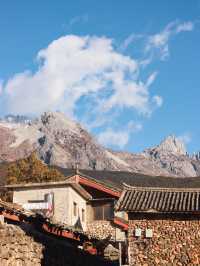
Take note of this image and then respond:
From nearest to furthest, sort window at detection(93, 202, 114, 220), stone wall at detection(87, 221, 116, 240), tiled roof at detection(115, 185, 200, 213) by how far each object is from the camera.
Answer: tiled roof at detection(115, 185, 200, 213) → stone wall at detection(87, 221, 116, 240) → window at detection(93, 202, 114, 220)

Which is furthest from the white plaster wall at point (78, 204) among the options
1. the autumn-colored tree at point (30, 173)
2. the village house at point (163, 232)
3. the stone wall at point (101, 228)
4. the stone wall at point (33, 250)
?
the village house at point (163, 232)

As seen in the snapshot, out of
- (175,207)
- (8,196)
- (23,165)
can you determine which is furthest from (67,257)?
(23,165)

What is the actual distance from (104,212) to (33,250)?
1954 centimetres

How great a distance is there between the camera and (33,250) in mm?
26391

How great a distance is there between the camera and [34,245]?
2648cm

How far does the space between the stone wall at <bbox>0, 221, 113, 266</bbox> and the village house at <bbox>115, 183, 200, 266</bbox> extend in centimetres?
432

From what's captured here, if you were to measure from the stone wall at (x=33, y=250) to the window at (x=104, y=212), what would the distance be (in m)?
11.1

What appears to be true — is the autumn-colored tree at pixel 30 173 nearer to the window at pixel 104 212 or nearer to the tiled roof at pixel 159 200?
the window at pixel 104 212

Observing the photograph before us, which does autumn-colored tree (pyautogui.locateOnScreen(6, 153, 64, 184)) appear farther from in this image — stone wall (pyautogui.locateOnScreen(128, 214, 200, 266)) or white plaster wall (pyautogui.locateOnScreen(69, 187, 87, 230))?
stone wall (pyautogui.locateOnScreen(128, 214, 200, 266))

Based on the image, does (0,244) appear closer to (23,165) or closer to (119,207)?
(119,207)

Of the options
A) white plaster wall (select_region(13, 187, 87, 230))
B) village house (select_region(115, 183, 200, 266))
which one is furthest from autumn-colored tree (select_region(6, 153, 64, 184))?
village house (select_region(115, 183, 200, 266))

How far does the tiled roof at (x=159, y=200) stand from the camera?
28.2 m

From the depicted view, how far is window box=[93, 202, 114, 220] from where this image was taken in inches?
1778

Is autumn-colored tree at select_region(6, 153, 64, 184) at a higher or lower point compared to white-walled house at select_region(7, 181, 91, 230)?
higher
